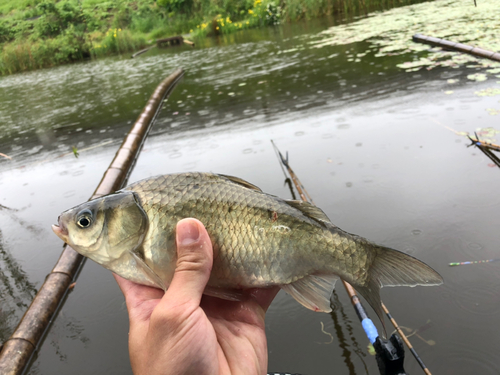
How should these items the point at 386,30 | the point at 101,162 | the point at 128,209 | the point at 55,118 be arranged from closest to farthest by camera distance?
1. the point at 128,209
2. the point at 101,162
3. the point at 55,118
4. the point at 386,30

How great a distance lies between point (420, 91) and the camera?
674 cm

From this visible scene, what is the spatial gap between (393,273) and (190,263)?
852mm

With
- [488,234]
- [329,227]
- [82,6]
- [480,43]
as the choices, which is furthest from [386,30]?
[82,6]

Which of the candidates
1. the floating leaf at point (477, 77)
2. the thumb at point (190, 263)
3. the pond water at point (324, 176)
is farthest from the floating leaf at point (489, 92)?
the thumb at point (190, 263)

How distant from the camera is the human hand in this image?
1355 millimetres

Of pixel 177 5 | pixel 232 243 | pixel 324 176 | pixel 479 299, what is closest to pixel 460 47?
pixel 324 176

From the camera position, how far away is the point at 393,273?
5.03 feet

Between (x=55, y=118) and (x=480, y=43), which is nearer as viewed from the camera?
(x=480, y=43)

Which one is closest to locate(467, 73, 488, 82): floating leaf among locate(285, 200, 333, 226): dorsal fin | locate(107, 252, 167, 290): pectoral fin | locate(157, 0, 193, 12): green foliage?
locate(285, 200, 333, 226): dorsal fin

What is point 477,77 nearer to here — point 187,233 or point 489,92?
point 489,92

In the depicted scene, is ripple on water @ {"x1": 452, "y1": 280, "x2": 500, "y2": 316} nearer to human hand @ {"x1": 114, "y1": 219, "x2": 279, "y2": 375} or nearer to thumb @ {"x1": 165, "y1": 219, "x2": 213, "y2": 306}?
human hand @ {"x1": 114, "y1": 219, "x2": 279, "y2": 375}

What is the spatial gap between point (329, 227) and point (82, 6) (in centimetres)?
5529

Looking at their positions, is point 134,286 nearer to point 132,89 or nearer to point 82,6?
point 132,89

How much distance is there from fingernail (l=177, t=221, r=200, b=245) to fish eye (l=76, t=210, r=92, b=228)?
1.43 feet
